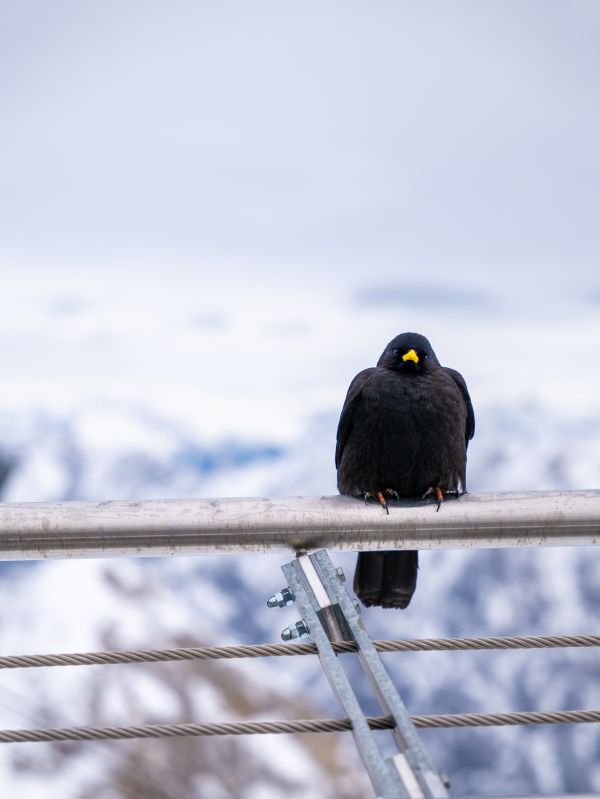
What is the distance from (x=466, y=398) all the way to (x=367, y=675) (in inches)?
107

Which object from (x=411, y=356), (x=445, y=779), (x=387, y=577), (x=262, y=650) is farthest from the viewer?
(x=411, y=356)

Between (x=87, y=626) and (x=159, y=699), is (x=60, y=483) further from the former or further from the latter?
(x=159, y=699)

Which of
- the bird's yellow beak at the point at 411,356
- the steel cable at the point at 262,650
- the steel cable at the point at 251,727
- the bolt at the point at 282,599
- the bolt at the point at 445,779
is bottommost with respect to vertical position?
the bolt at the point at 445,779

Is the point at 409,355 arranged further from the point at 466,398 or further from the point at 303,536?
the point at 303,536

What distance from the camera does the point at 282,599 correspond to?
192cm

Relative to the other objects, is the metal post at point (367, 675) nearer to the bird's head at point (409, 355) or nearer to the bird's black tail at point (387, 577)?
the bird's black tail at point (387, 577)

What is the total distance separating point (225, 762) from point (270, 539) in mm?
80645

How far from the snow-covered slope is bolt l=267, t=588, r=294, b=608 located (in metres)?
54.3

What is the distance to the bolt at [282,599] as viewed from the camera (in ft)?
6.29

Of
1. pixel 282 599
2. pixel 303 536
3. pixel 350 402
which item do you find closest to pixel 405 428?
pixel 350 402

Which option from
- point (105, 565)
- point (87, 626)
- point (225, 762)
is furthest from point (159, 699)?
point (105, 565)

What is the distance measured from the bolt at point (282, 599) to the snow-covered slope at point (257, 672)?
178ft

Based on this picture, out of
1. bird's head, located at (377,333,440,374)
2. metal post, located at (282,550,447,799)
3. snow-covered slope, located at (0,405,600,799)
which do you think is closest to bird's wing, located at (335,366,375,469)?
bird's head, located at (377,333,440,374)

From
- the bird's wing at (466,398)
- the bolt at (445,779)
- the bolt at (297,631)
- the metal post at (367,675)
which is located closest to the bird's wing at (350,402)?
the bird's wing at (466,398)
